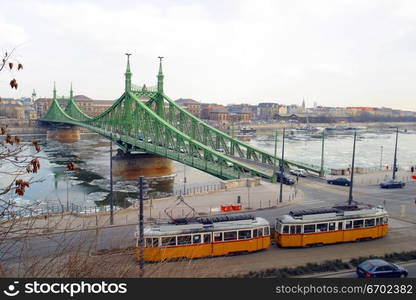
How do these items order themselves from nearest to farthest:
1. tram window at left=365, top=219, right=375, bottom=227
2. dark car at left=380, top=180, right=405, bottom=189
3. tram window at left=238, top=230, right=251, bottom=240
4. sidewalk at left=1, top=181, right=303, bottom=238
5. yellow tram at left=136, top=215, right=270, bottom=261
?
yellow tram at left=136, top=215, right=270, bottom=261 < tram window at left=238, top=230, right=251, bottom=240 < tram window at left=365, top=219, right=375, bottom=227 < sidewalk at left=1, top=181, right=303, bottom=238 < dark car at left=380, top=180, right=405, bottom=189

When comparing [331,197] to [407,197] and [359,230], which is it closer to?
[407,197]

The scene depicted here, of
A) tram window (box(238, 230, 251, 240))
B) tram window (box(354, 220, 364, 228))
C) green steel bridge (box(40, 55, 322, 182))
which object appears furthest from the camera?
green steel bridge (box(40, 55, 322, 182))

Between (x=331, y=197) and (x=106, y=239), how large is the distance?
55.2 feet

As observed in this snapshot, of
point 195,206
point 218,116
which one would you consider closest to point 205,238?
point 195,206

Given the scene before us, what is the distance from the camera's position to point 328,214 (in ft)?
58.6

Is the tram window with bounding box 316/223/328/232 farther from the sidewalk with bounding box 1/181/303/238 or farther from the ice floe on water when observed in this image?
the ice floe on water

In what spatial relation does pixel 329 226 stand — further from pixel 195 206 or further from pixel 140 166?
pixel 140 166

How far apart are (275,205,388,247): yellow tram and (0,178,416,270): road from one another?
3.42m

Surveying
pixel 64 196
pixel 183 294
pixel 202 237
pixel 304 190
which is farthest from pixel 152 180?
pixel 183 294

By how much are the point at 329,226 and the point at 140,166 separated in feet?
112

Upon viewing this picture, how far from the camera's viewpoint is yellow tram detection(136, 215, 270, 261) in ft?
49.5

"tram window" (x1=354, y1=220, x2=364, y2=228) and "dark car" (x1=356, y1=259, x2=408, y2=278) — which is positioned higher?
"tram window" (x1=354, y1=220, x2=364, y2=228)

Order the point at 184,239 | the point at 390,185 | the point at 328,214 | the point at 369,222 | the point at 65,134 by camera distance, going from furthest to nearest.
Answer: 1. the point at 65,134
2. the point at 390,185
3. the point at 369,222
4. the point at 328,214
5. the point at 184,239

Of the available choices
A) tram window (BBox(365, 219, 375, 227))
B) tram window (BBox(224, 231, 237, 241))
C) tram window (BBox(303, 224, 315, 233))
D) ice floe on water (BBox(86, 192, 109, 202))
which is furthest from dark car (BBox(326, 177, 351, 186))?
ice floe on water (BBox(86, 192, 109, 202))
